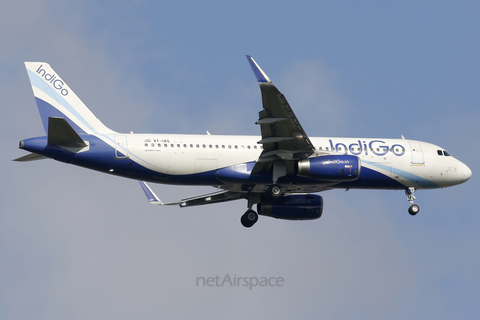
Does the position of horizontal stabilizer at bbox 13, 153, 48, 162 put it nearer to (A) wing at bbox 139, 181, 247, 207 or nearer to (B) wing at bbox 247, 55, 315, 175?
(A) wing at bbox 139, 181, 247, 207

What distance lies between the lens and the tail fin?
31188 mm

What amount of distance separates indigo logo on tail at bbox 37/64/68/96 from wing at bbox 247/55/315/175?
10.1 m

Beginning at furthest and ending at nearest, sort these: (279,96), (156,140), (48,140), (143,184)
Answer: (143,184)
(156,140)
(48,140)
(279,96)

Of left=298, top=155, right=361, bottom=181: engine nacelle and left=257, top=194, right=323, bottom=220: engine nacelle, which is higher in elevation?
left=298, top=155, right=361, bottom=181: engine nacelle

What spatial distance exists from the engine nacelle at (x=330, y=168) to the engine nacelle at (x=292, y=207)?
506cm

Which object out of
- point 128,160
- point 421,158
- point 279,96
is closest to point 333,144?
point 421,158

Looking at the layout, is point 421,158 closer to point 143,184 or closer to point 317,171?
point 317,171

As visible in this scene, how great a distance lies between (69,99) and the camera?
3175cm

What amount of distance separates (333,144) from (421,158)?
508 centimetres

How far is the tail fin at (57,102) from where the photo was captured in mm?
31188

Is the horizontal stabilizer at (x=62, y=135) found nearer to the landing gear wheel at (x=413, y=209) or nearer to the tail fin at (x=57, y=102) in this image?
the tail fin at (x=57, y=102)

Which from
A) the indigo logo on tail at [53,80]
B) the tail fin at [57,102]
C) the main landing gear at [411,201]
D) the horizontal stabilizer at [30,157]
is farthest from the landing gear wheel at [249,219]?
the indigo logo on tail at [53,80]

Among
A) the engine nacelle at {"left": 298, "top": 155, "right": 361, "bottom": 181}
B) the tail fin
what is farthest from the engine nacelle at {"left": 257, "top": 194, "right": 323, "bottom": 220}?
the tail fin

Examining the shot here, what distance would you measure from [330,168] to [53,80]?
46.2 feet
